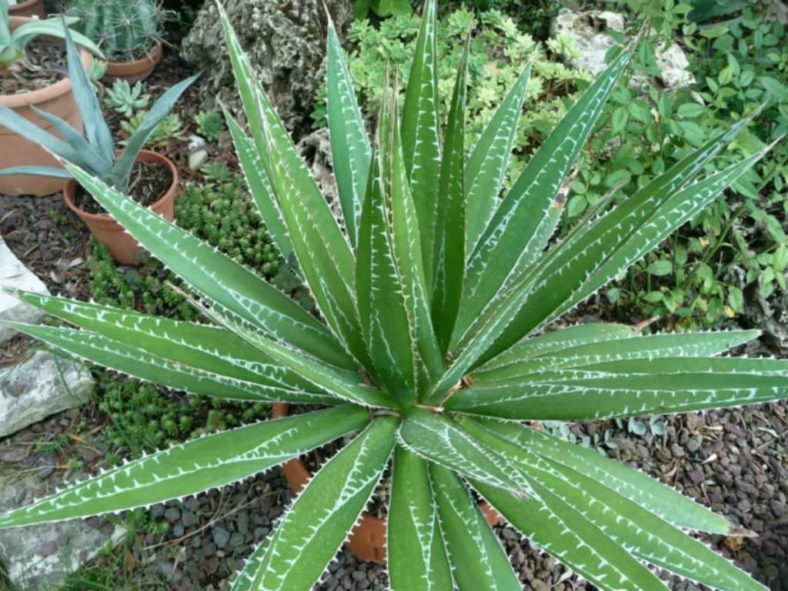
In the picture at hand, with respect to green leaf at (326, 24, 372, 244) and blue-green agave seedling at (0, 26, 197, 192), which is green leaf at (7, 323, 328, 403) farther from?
blue-green agave seedling at (0, 26, 197, 192)

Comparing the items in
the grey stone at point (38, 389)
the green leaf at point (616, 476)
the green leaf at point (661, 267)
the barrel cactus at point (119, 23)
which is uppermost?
the green leaf at point (661, 267)

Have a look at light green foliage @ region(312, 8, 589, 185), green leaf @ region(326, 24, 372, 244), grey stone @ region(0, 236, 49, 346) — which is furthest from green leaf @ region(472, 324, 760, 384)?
grey stone @ region(0, 236, 49, 346)

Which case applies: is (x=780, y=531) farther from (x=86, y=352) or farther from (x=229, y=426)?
(x=86, y=352)

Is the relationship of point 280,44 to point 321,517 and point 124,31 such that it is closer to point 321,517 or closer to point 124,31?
point 124,31

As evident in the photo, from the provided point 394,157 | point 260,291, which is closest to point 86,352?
point 260,291

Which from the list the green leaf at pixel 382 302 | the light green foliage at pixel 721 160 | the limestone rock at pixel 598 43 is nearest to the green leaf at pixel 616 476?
the green leaf at pixel 382 302

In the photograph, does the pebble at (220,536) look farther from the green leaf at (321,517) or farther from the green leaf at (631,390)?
the green leaf at (631,390)

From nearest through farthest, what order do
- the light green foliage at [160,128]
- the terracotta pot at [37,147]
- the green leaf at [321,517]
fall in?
the green leaf at [321,517] → the terracotta pot at [37,147] → the light green foliage at [160,128]
